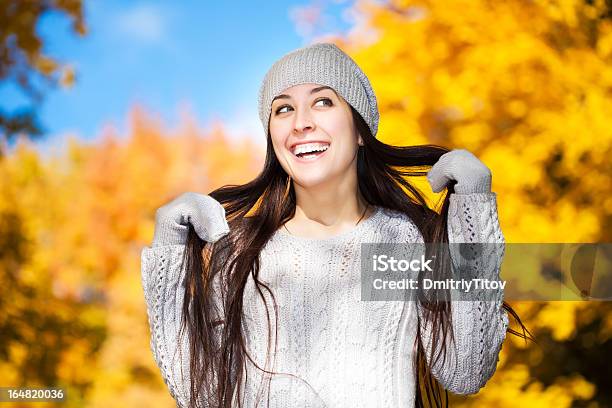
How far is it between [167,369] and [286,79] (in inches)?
30.7

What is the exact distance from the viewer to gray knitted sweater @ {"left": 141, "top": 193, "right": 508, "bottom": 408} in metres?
1.70

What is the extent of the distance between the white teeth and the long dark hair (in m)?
0.16

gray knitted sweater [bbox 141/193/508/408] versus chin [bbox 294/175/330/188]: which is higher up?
chin [bbox 294/175/330/188]

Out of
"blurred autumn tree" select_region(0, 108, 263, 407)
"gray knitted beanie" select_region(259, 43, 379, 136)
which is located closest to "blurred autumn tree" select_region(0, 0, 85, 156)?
"blurred autumn tree" select_region(0, 108, 263, 407)

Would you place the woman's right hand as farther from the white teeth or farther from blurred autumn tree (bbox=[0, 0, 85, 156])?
blurred autumn tree (bbox=[0, 0, 85, 156])

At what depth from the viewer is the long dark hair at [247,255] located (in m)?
1.76

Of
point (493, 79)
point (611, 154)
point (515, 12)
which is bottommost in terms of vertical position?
point (611, 154)

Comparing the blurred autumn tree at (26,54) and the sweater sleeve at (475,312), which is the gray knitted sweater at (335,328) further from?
the blurred autumn tree at (26,54)

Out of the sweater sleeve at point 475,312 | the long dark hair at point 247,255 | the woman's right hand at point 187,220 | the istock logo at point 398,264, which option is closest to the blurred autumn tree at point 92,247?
the long dark hair at point 247,255

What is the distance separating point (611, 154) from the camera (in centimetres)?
368

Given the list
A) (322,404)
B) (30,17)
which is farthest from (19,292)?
(322,404)

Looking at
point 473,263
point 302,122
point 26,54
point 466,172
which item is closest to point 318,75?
point 302,122

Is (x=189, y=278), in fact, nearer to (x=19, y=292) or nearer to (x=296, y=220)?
(x=296, y=220)

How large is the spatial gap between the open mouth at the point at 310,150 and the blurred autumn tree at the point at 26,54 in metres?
4.19
